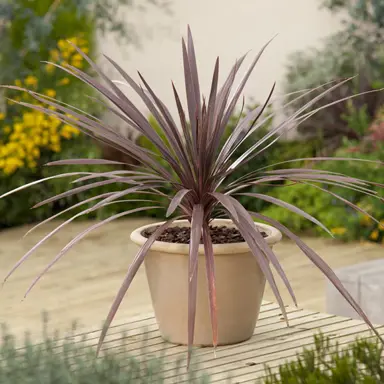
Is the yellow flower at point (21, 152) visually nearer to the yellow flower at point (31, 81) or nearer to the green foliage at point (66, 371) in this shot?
the yellow flower at point (31, 81)

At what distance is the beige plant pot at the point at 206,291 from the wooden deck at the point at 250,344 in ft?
0.12

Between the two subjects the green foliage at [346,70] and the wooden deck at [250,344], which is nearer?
the wooden deck at [250,344]

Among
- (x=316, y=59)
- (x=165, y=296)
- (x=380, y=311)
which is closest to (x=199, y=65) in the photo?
(x=316, y=59)

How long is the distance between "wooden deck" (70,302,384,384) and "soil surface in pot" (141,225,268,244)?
244 mm

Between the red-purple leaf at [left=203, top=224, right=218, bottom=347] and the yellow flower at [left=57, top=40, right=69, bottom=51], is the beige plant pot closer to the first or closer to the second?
the red-purple leaf at [left=203, top=224, right=218, bottom=347]

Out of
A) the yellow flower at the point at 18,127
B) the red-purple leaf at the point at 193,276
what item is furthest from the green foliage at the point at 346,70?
the red-purple leaf at the point at 193,276

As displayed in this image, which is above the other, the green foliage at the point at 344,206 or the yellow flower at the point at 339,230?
the green foliage at the point at 344,206

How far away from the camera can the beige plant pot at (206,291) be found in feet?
7.38

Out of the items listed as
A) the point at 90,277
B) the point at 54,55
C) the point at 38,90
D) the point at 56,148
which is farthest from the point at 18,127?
the point at 90,277

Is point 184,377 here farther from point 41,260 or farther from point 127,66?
point 127,66

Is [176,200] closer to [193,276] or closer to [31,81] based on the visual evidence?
[193,276]

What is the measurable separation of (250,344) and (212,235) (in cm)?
30

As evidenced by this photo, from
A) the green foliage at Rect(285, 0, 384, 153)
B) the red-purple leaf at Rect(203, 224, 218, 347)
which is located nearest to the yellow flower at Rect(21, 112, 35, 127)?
the green foliage at Rect(285, 0, 384, 153)

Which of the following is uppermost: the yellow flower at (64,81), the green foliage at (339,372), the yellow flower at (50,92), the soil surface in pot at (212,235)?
the yellow flower at (64,81)
